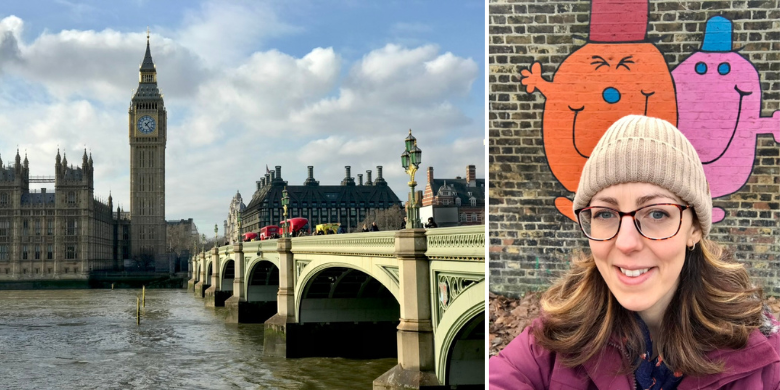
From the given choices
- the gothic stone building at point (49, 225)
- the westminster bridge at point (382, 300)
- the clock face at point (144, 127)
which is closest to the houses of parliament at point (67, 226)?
the gothic stone building at point (49, 225)

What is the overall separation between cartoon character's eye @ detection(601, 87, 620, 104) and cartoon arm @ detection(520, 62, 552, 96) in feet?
1.39

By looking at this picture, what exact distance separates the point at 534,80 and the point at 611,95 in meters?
0.59

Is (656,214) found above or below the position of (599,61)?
below

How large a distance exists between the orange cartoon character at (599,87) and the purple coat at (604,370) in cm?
299

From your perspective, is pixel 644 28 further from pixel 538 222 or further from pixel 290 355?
pixel 290 355

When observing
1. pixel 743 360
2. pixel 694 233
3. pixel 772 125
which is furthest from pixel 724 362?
pixel 772 125

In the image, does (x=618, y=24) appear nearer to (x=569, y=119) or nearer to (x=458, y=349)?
(x=569, y=119)

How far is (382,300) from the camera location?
23.4 meters

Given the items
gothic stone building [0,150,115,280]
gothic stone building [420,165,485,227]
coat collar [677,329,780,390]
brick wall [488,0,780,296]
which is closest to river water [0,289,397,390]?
brick wall [488,0,780,296]

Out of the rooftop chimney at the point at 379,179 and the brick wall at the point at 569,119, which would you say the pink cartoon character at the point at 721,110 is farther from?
the rooftop chimney at the point at 379,179

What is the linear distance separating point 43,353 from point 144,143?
77.4 metres

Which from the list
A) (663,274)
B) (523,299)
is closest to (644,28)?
(523,299)

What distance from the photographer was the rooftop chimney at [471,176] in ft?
206

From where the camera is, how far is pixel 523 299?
6.12m
